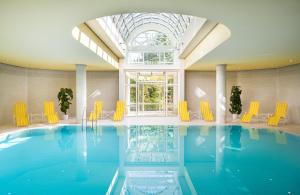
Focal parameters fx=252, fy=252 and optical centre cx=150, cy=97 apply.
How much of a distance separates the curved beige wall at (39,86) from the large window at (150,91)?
1.24 m

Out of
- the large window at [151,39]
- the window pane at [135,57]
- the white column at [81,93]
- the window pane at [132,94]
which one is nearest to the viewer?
the white column at [81,93]

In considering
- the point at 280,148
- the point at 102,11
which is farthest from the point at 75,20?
the point at 280,148

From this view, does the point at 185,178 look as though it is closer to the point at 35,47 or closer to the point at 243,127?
the point at 35,47

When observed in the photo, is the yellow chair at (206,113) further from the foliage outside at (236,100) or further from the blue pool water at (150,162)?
A: the blue pool water at (150,162)

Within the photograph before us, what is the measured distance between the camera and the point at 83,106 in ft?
43.5

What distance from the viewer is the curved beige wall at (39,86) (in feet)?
42.2

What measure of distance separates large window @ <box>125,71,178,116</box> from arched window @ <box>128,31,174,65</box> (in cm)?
95

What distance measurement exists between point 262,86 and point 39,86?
13647 mm

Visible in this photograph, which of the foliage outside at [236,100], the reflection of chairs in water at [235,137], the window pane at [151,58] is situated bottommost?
the reflection of chairs in water at [235,137]

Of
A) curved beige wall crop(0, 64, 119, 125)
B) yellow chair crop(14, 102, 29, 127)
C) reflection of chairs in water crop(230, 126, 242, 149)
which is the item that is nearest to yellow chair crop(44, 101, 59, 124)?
yellow chair crop(14, 102, 29, 127)

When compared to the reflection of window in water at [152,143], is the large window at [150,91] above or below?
above

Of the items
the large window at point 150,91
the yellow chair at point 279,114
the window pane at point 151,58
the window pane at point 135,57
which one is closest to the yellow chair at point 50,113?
the large window at point 150,91

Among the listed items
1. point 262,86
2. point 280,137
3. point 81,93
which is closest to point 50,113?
point 81,93

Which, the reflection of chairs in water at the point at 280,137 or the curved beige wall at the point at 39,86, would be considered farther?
the curved beige wall at the point at 39,86
